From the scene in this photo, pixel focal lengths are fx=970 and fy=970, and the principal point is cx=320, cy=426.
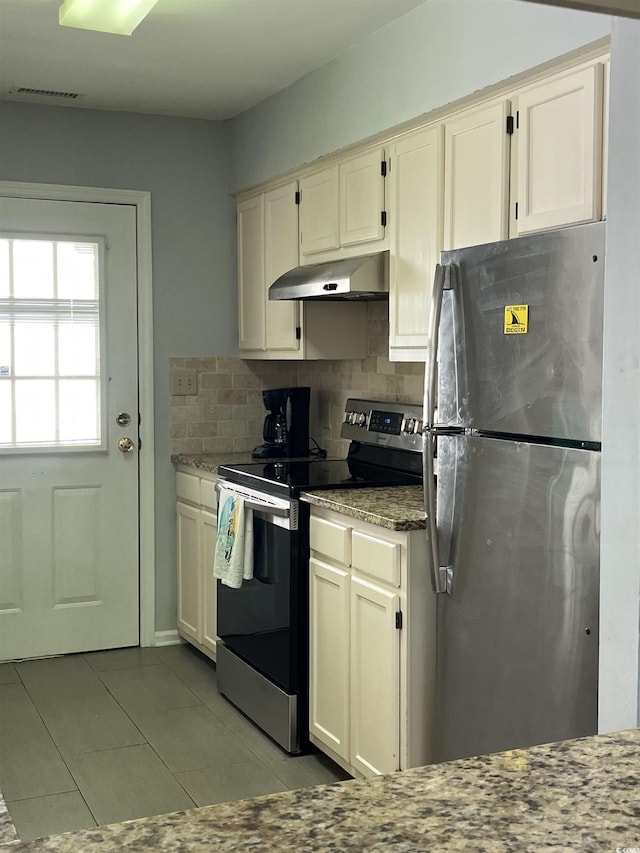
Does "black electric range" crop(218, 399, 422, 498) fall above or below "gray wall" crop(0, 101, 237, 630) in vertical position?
below

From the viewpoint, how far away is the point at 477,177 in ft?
9.54

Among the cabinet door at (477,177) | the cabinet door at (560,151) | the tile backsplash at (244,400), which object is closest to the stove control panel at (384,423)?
the tile backsplash at (244,400)

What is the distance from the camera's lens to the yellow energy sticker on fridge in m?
2.33

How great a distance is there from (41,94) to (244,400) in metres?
1.70

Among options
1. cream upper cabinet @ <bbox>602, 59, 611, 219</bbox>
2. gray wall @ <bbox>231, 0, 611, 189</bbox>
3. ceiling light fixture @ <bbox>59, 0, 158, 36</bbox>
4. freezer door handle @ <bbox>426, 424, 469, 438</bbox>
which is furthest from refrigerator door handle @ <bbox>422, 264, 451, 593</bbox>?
ceiling light fixture @ <bbox>59, 0, 158, 36</bbox>

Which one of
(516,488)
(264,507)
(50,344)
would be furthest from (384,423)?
(50,344)

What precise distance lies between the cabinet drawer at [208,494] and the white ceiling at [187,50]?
68.0 inches

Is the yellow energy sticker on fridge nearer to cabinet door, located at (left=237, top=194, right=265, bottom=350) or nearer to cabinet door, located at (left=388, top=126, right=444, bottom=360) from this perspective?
cabinet door, located at (left=388, top=126, right=444, bottom=360)

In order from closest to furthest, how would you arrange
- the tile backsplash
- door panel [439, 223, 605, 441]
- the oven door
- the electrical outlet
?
door panel [439, 223, 605, 441] < the oven door < the tile backsplash < the electrical outlet

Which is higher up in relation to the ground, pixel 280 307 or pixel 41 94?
pixel 41 94

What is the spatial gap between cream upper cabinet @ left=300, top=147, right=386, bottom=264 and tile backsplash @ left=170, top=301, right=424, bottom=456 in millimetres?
650

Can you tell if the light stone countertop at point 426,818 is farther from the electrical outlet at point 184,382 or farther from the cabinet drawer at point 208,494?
the electrical outlet at point 184,382

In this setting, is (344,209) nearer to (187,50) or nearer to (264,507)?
(187,50)

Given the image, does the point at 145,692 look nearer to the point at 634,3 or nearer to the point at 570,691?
the point at 570,691
